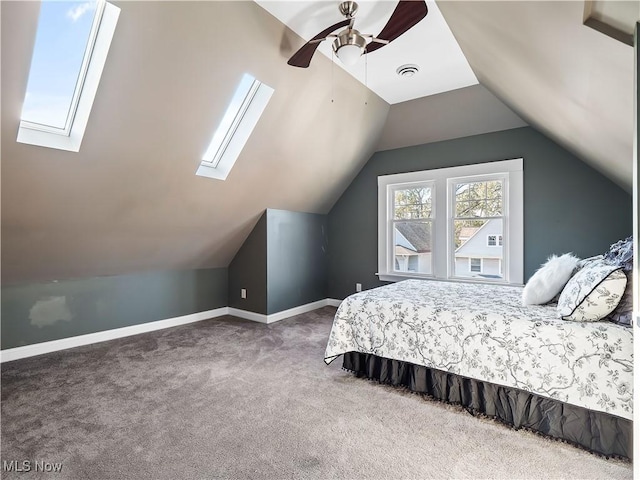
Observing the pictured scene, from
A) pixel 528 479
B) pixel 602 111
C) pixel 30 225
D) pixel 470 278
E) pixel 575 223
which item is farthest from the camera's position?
pixel 470 278

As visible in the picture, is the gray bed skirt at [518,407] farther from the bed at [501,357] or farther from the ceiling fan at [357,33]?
the ceiling fan at [357,33]

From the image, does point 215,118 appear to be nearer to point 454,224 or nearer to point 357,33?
point 357,33

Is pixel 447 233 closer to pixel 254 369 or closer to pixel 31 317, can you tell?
pixel 254 369

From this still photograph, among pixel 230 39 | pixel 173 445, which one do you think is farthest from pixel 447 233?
pixel 173 445

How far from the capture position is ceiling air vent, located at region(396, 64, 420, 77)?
10.6 feet

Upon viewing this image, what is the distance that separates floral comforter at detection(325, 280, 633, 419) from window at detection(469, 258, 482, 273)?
4.19ft

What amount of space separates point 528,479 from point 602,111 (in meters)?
2.01

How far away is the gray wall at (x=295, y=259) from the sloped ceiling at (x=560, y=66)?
285 cm

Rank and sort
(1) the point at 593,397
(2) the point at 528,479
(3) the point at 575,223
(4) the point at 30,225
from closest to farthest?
1. (2) the point at 528,479
2. (1) the point at 593,397
3. (4) the point at 30,225
4. (3) the point at 575,223

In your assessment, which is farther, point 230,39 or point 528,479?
point 230,39

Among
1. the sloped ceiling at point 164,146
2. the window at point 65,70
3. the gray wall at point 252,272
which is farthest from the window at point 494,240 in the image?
the window at point 65,70

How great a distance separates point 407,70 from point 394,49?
0.42 meters

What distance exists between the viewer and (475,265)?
4246mm

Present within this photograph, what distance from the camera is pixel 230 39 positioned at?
8.08 feet
